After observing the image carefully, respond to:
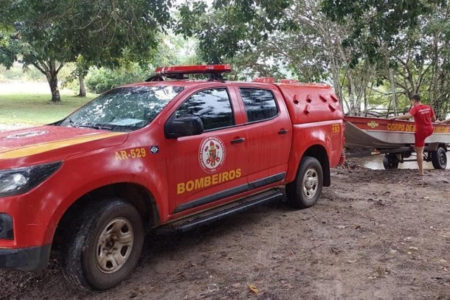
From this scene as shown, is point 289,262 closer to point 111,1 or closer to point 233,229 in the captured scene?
point 233,229

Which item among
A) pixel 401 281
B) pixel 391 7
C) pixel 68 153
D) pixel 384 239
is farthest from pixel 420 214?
pixel 68 153

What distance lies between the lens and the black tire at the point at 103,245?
3.51 metres

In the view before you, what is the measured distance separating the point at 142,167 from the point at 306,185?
3044 mm

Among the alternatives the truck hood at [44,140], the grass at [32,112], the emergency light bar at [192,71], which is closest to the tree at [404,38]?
the emergency light bar at [192,71]

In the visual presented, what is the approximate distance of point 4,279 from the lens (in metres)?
4.05

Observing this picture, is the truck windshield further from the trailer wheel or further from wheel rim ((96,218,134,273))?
the trailer wheel

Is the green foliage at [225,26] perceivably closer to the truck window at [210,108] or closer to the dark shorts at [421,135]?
the dark shorts at [421,135]

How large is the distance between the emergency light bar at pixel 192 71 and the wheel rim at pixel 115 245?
214 centimetres

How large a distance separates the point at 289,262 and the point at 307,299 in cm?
79

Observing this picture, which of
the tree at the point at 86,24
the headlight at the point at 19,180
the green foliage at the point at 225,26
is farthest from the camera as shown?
the green foliage at the point at 225,26

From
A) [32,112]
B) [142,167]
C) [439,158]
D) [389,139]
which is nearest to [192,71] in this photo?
[142,167]

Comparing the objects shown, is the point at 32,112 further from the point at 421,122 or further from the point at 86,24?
the point at 421,122

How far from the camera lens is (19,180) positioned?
10.6 ft

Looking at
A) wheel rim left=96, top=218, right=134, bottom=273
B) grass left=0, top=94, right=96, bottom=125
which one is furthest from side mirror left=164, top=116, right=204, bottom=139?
grass left=0, top=94, right=96, bottom=125
